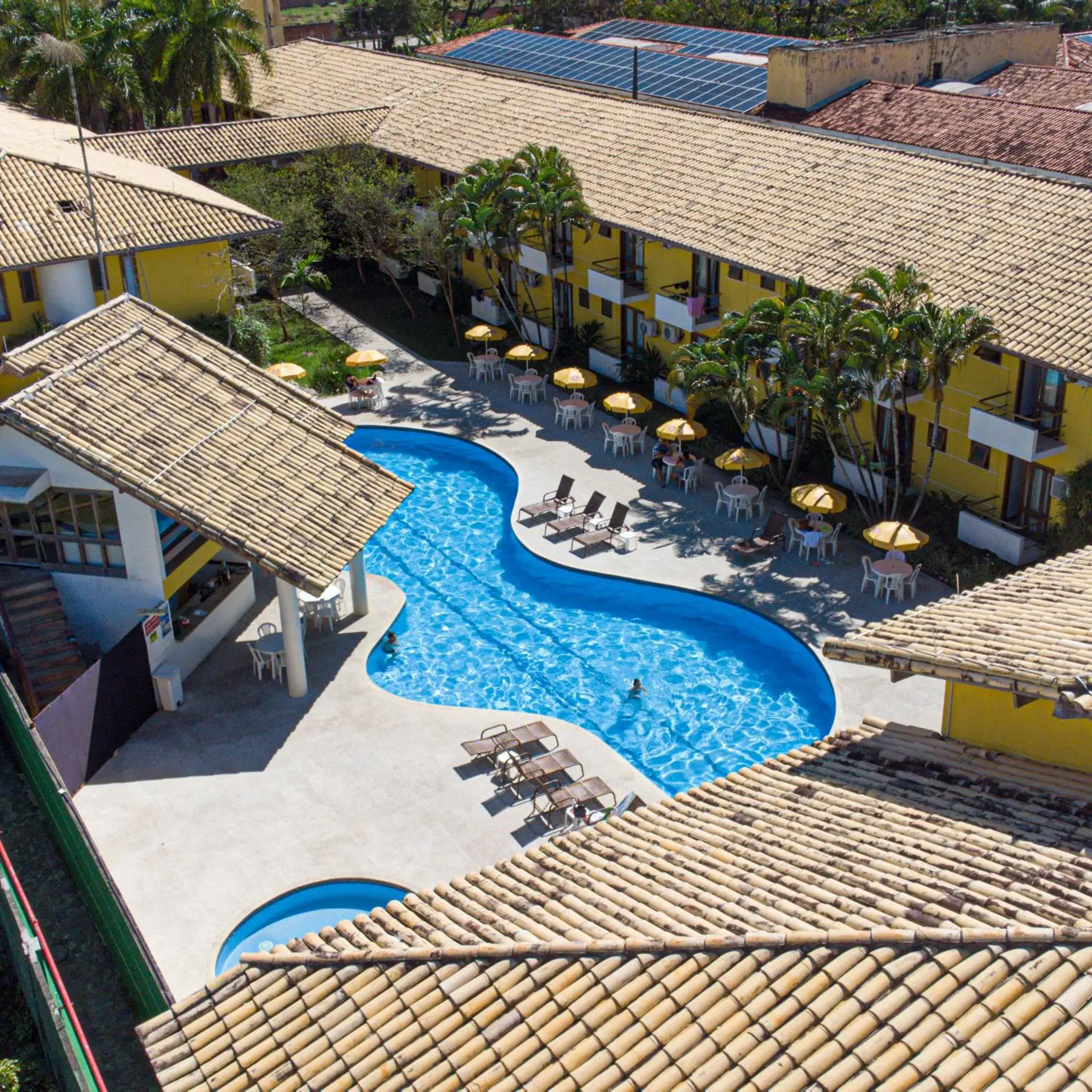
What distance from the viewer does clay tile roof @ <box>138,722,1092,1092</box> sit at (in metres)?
10.3

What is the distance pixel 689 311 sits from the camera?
36.3 metres

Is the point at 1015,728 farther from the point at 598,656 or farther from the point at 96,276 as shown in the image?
the point at 96,276

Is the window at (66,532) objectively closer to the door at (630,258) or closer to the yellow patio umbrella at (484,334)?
the yellow patio umbrella at (484,334)

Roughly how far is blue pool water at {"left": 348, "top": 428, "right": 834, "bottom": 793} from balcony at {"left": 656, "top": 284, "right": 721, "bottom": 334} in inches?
324

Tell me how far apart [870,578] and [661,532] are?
516 cm

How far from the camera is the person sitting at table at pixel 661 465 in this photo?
1342 inches

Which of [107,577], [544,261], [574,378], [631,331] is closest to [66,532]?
[107,577]

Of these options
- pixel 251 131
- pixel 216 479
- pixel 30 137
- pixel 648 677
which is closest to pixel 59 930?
pixel 216 479

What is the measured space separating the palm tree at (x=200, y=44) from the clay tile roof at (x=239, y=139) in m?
4.17

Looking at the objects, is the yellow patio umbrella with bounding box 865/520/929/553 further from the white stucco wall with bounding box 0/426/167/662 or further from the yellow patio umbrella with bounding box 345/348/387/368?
the yellow patio umbrella with bounding box 345/348/387/368

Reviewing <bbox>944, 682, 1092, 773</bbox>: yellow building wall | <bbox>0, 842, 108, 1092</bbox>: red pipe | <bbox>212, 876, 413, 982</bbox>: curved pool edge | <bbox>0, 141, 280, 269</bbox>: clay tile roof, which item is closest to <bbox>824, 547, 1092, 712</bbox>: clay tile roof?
<bbox>944, 682, 1092, 773</bbox>: yellow building wall

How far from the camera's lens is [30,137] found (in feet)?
137

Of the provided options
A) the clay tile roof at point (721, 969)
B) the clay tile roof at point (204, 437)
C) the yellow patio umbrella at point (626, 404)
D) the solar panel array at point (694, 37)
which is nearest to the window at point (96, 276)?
the clay tile roof at point (204, 437)

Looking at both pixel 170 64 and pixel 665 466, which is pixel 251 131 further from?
pixel 665 466
